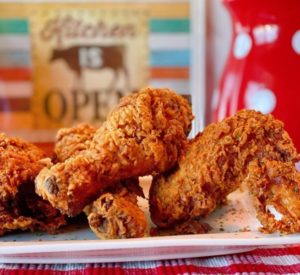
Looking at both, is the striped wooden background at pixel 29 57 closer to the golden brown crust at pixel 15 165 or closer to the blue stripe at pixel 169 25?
the blue stripe at pixel 169 25

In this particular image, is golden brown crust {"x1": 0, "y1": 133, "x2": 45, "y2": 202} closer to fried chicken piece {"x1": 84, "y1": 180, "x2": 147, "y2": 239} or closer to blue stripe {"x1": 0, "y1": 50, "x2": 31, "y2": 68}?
fried chicken piece {"x1": 84, "y1": 180, "x2": 147, "y2": 239}

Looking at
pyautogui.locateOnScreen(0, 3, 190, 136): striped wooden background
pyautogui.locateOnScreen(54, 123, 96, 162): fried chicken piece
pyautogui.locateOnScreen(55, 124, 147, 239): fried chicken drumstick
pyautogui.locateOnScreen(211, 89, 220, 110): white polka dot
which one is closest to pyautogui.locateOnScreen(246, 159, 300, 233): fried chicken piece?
pyautogui.locateOnScreen(55, 124, 147, 239): fried chicken drumstick

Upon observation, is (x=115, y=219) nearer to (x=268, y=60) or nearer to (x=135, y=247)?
(x=135, y=247)

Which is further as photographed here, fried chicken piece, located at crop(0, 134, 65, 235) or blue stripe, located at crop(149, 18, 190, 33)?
blue stripe, located at crop(149, 18, 190, 33)

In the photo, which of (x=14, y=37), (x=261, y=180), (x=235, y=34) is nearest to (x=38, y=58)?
(x=14, y=37)

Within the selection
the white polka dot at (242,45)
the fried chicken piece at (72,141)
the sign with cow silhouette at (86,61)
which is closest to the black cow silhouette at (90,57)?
the sign with cow silhouette at (86,61)

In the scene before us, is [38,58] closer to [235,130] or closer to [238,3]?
[238,3]

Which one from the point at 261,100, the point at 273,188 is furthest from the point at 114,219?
the point at 261,100

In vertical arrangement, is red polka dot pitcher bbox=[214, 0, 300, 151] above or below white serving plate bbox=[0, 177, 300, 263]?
above
